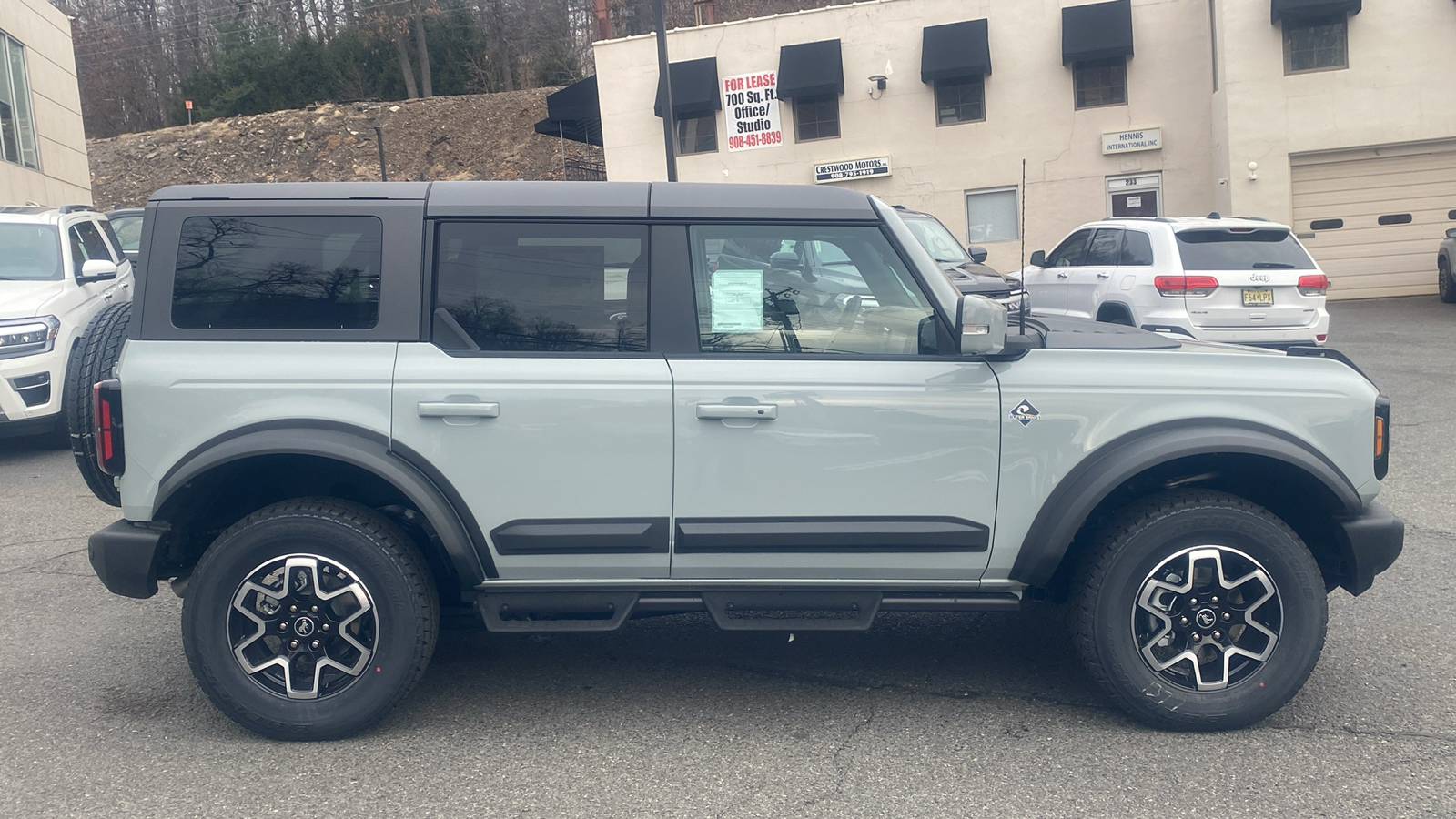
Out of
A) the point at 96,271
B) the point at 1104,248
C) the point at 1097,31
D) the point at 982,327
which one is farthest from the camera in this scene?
the point at 1097,31

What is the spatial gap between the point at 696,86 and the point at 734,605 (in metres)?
22.0

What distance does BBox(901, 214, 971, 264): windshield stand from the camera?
1217 centimetres

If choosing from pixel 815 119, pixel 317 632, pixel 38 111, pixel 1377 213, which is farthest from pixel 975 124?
pixel 317 632

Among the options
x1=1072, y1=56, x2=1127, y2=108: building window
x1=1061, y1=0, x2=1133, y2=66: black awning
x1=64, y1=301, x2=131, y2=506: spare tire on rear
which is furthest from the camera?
x1=1072, y1=56, x2=1127, y2=108: building window

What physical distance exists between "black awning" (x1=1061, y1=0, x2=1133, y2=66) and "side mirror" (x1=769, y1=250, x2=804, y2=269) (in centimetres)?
2067

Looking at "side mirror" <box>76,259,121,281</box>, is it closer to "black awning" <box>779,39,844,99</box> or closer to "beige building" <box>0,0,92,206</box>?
"beige building" <box>0,0,92,206</box>

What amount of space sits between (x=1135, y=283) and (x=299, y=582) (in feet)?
29.3

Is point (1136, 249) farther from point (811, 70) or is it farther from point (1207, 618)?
point (811, 70)

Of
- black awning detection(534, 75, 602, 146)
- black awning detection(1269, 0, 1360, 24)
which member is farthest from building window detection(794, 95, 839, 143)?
black awning detection(1269, 0, 1360, 24)

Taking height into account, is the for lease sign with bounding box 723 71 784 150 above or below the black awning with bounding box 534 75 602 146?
below

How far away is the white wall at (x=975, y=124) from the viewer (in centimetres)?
2269

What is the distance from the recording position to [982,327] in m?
3.70

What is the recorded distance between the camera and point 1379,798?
3314 mm

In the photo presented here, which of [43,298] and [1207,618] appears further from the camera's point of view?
[43,298]
